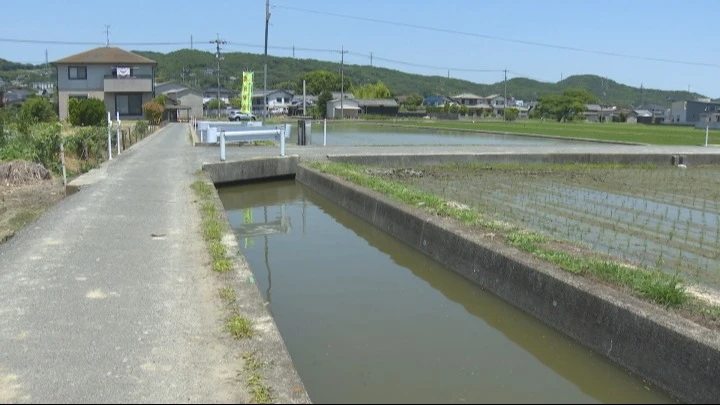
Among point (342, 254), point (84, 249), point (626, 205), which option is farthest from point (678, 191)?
point (84, 249)

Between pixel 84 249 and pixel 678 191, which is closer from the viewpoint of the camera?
pixel 84 249

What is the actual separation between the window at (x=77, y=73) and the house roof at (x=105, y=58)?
0.61 metres

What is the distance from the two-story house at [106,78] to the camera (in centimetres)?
4762

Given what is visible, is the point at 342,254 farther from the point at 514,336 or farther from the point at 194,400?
the point at 194,400

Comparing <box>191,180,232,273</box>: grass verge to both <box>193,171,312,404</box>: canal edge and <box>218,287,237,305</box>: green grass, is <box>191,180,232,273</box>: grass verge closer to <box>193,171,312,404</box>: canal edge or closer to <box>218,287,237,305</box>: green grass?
<box>193,171,312,404</box>: canal edge

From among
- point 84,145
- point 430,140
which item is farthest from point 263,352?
point 430,140

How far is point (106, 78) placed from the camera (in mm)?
47469

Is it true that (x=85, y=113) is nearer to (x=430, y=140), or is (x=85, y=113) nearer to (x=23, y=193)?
(x=430, y=140)

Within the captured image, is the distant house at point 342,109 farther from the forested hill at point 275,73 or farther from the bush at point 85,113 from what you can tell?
the bush at point 85,113

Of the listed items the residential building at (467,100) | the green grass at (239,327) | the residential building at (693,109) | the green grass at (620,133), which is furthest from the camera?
the residential building at (467,100)

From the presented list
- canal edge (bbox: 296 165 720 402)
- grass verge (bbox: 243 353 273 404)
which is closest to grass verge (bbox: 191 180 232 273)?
grass verge (bbox: 243 353 273 404)

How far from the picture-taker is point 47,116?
127 feet

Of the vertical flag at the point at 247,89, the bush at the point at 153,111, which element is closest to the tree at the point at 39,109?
the bush at the point at 153,111

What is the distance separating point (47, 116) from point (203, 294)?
38314 millimetres
